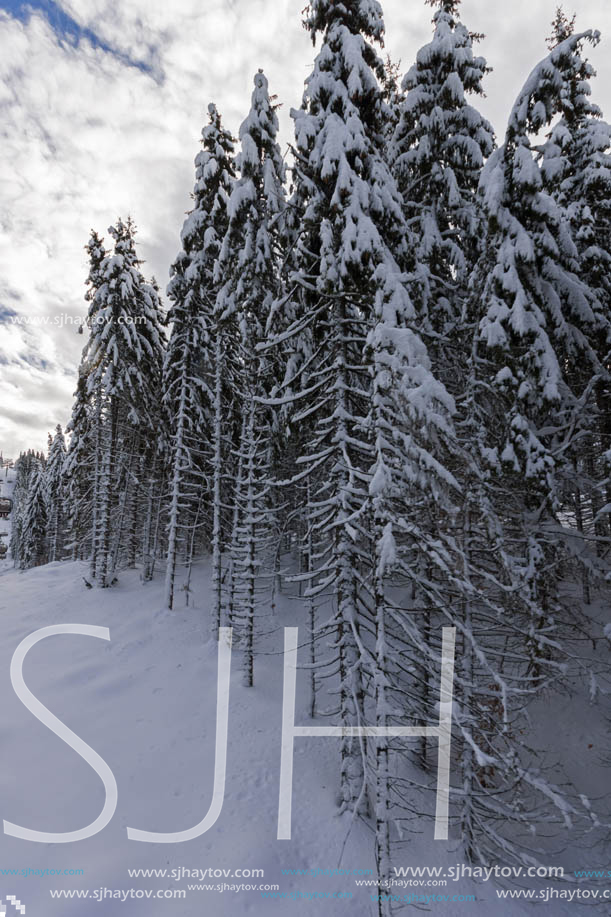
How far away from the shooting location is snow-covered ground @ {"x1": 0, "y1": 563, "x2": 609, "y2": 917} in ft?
24.3

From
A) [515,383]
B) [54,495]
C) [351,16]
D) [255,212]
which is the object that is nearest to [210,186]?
[255,212]

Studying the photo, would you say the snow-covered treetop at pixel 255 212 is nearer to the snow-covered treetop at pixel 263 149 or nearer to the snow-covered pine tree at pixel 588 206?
the snow-covered treetop at pixel 263 149

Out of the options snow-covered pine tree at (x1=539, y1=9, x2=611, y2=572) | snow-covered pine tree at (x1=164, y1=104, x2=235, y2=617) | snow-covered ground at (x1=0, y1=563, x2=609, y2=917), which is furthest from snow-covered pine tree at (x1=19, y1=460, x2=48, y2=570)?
snow-covered pine tree at (x1=539, y1=9, x2=611, y2=572)

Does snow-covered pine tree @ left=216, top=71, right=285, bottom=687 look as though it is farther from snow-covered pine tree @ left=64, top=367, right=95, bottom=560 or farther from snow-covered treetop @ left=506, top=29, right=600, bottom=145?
snow-covered pine tree @ left=64, top=367, right=95, bottom=560

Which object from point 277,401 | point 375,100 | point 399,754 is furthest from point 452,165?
point 399,754

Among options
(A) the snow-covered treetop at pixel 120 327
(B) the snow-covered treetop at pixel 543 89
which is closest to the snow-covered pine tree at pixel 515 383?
(B) the snow-covered treetop at pixel 543 89

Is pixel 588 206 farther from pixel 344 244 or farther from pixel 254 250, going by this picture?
pixel 254 250

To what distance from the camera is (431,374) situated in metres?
6.66

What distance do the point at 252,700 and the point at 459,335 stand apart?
41.7 feet

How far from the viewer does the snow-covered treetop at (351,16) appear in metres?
8.99

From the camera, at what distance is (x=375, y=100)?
9102mm

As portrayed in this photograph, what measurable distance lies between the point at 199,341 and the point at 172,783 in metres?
16.1

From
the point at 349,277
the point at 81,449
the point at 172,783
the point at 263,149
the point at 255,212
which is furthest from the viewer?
the point at 81,449

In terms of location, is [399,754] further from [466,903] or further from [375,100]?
[375,100]
